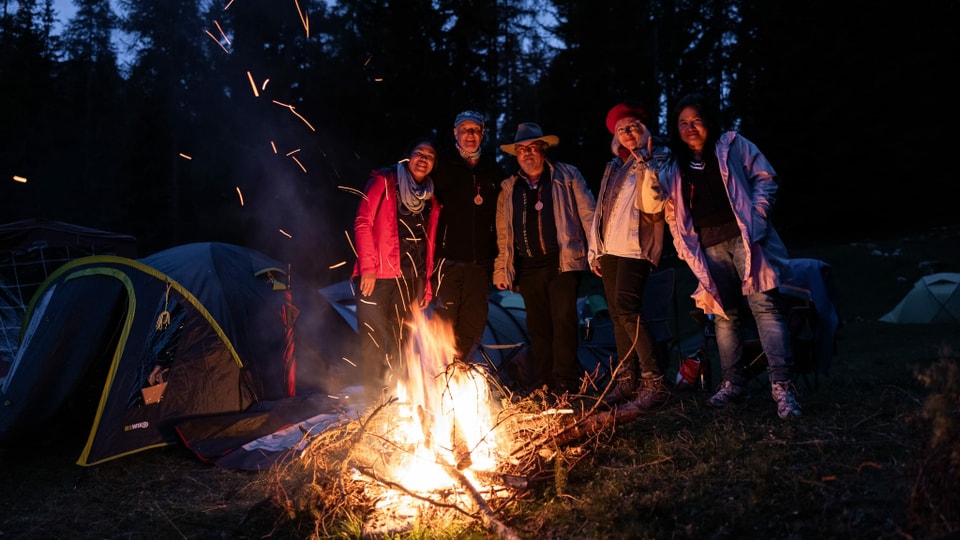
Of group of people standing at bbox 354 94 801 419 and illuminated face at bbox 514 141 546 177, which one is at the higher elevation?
illuminated face at bbox 514 141 546 177

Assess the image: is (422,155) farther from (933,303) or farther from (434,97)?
(434,97)

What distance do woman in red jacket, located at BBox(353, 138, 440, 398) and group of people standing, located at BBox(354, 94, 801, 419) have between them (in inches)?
0.4

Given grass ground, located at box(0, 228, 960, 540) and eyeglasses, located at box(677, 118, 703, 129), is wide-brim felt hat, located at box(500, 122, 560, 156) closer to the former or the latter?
eyeglasses, located at box(677, 118, 703, 129)

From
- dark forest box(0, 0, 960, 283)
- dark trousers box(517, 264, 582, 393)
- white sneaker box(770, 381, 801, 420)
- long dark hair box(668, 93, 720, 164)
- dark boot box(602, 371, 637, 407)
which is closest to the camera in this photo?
white sneaker box(770, 381, 801, 420)

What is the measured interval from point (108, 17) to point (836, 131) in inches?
1128

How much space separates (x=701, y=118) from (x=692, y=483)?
2.12m

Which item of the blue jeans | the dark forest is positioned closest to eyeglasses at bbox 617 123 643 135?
the blue jeans

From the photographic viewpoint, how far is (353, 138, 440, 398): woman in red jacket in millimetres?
4949

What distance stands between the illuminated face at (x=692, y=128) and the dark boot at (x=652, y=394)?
1.41 m

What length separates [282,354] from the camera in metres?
6.20

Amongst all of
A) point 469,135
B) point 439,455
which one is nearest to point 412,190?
point 469,135

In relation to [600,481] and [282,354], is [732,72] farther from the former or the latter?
[600,481]

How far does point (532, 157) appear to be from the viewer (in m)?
4.82

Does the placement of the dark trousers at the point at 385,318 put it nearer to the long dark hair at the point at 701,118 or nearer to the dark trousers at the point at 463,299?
the dark trousers at the point at 463,299
